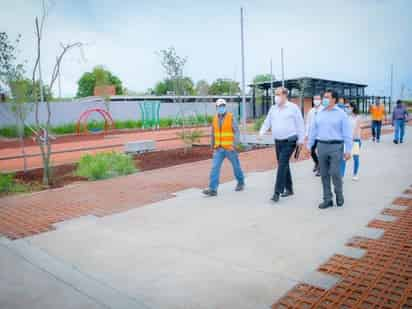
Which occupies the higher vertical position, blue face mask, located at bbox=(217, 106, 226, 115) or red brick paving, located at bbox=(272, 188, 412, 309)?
blue face mask, located at bbox=(217, 106, 226, 115)

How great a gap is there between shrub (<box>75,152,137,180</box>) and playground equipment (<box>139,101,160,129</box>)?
74.1 ft

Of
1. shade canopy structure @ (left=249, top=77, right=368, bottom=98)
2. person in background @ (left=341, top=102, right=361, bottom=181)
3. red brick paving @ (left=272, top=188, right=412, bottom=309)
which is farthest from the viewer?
shade canopy structure @ (left=249, top=77, right=368, bottom=98)

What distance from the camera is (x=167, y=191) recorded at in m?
7.08

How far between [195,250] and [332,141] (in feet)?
9.07

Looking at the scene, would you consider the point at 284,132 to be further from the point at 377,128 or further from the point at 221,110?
the point at 377,128

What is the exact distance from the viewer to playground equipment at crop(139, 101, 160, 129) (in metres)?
32.5

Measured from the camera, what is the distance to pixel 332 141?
5.58 meters

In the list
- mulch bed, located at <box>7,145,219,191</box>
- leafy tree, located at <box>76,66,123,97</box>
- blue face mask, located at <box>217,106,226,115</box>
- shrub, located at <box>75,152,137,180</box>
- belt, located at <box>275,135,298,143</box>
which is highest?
leafy tree, located at <box>76,66,123,97</box>

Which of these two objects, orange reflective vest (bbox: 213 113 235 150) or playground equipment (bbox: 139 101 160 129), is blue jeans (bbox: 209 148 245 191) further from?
playground equipment (bbox: 139 101 160 129)

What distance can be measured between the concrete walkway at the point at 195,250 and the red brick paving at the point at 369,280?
124mm

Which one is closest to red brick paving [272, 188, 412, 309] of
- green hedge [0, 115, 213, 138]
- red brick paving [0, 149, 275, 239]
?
red brick paving [0, 149, 275, 239]

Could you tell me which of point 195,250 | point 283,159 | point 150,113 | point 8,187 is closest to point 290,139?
point 283,159

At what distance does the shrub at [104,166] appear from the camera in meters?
8.91

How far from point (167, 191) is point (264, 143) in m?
8.27
